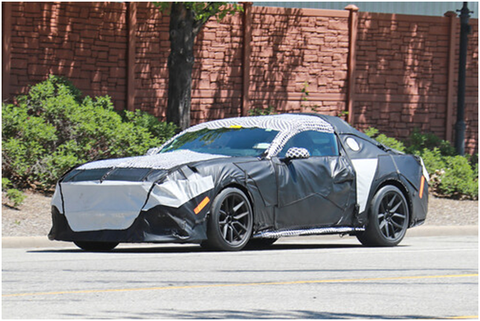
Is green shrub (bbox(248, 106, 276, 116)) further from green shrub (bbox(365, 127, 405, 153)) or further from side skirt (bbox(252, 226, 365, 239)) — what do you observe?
side skirt (bbox(252, 226, 365, 239))

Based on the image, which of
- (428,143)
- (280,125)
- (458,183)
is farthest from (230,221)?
(428,143)

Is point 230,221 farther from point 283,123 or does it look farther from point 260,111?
point 260,111

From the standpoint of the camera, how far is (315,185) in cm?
1249

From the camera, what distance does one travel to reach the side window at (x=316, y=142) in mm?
12680

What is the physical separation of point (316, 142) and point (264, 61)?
Answer: 36.5ft

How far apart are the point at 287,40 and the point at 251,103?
1827 millimetres

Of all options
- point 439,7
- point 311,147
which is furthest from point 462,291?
point 439,7

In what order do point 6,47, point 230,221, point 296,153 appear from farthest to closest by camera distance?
point 6,47 < point 296,153 < point 230,221

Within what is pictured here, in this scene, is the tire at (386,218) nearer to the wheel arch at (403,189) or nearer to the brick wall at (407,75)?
the wheel arch at (403,189)

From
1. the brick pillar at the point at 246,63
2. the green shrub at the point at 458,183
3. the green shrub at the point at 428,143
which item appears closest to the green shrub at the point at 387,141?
the green shrub at the point at 458,183

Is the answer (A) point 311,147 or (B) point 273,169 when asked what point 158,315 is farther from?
(A) point 311,147

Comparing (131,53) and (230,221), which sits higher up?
(131,53)

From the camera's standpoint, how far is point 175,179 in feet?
36.4

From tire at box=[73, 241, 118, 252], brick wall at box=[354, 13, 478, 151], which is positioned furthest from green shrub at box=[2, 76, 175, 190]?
brick wall at box=[354, 13, 478, 151]
